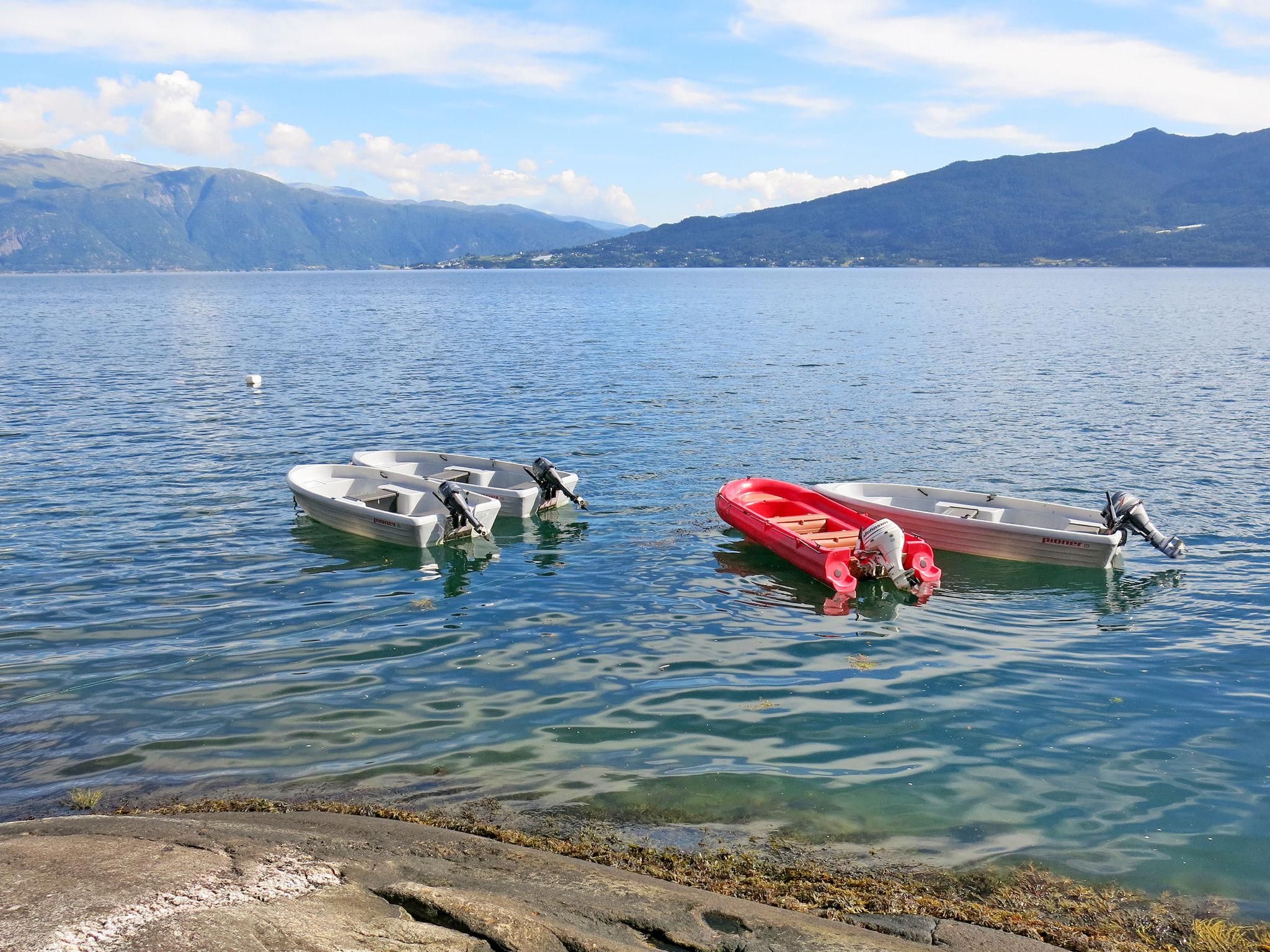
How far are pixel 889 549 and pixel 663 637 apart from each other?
16.6ft

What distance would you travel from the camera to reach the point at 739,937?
289 inches

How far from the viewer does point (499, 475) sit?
24344 mm

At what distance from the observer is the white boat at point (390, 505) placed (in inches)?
805

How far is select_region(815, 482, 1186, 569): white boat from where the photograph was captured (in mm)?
19031

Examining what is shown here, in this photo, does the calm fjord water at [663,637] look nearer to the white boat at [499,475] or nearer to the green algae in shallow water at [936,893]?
the green algae in shallow water at [936,893]

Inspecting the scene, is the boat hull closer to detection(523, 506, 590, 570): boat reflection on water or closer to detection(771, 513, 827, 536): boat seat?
detection(771, 513, 827, 536): boat seat

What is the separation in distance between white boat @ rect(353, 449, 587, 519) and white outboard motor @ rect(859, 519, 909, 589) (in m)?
7.52

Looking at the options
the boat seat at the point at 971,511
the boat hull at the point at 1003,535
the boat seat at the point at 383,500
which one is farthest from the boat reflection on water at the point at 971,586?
the boat seat at the point at 383,500

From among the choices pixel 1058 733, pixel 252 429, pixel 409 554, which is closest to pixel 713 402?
pixel 252 429

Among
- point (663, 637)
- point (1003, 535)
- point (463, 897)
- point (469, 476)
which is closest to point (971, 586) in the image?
point (1003, 535)

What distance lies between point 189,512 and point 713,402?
73.2 feet

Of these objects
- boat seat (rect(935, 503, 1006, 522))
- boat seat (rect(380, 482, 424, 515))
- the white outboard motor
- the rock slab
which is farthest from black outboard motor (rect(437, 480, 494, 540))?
the rock slab

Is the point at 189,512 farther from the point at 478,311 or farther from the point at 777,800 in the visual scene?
the point at 478,311

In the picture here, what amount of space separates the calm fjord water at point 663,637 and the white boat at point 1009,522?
434 millimetres
